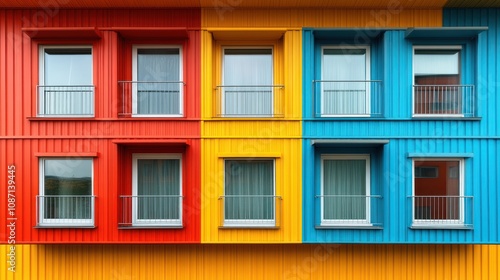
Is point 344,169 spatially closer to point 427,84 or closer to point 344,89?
point 344,89

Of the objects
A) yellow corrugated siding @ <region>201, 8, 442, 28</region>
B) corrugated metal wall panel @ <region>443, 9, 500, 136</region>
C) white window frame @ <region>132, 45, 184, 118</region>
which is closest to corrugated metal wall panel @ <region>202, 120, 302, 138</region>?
white window frame @ <region>132, 45, 184, 118</region>

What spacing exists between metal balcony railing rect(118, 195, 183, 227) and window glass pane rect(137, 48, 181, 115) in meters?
1.76

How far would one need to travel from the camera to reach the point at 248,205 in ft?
21.6

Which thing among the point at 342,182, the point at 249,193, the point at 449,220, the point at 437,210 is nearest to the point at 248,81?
the point at 249,193

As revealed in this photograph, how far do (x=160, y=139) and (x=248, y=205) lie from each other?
7.17ft

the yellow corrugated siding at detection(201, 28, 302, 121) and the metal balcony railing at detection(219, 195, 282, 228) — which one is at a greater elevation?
the yellow corrugated siding at detection(201, 28, 302, 121)

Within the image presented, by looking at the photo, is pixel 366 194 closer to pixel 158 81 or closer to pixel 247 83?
pixel 247 83

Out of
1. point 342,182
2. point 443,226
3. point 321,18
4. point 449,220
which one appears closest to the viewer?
point 443,226

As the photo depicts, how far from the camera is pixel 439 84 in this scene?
6.66m

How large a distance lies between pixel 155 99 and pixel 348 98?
392 centimetres

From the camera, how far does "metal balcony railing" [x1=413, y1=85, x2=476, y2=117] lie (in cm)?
652

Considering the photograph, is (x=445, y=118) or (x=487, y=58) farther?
(x=487, y=58)

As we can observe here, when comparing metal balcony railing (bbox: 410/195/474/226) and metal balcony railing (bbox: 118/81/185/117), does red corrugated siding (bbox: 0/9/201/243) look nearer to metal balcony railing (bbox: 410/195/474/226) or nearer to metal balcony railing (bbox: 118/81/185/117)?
metal balcony railing (bbox: 118/81/185/117)

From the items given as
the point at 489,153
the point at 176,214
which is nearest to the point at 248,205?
the point at 176,214
